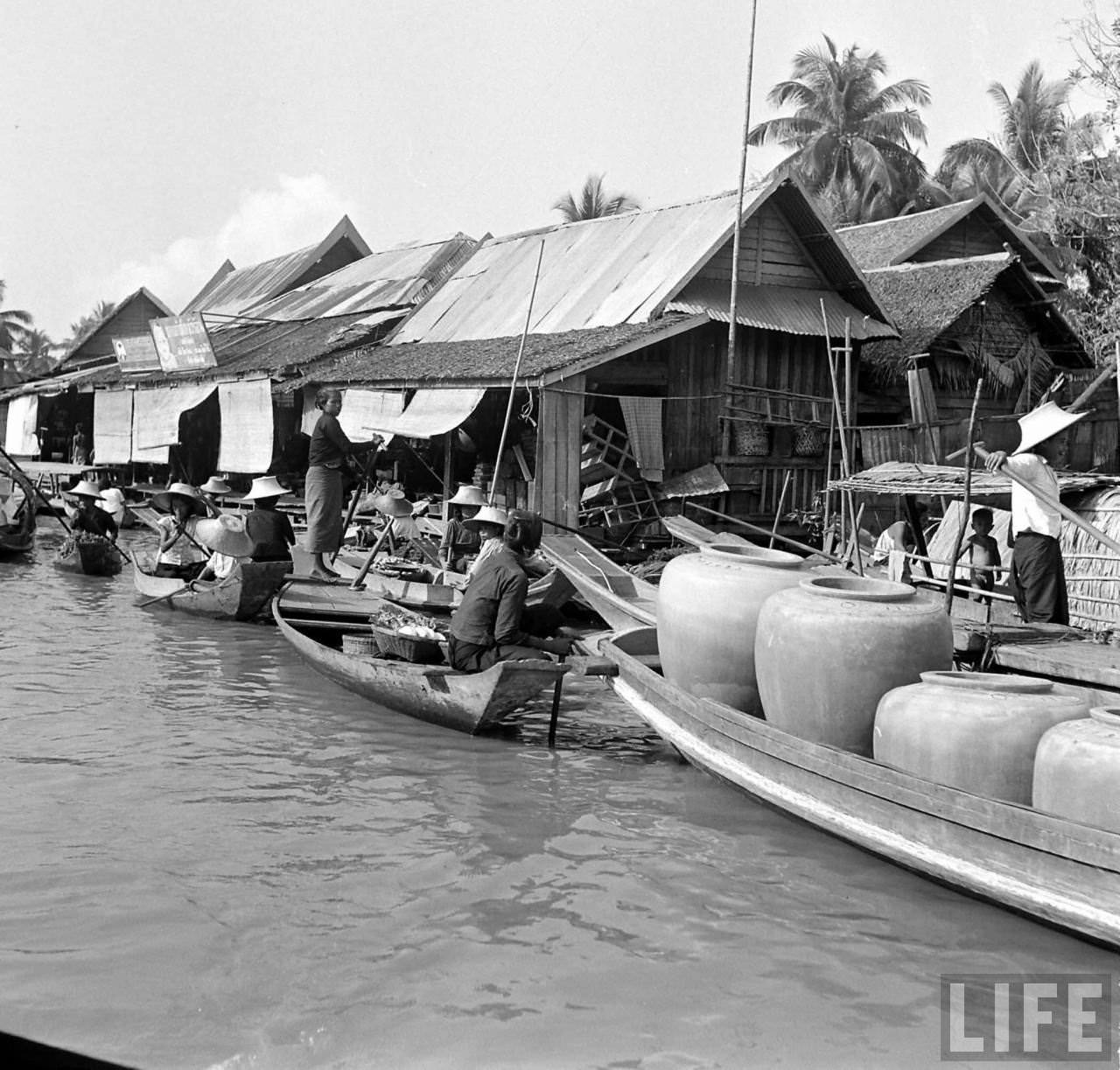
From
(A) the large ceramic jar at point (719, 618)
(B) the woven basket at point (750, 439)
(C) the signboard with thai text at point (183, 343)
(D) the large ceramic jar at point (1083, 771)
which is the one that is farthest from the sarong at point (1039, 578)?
(C) the signboard with thai text at point (183, 343)

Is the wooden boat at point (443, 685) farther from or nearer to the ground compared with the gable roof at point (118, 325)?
nearer to the ground

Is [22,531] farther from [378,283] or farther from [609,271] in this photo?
[609,271]

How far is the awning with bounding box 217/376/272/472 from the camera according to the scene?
18.1 metres

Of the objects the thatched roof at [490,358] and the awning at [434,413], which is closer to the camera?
the thatched roof at [490,358]

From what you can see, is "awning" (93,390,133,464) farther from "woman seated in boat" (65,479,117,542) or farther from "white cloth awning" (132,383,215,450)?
"woman seated in boat" (65,479,117,542)

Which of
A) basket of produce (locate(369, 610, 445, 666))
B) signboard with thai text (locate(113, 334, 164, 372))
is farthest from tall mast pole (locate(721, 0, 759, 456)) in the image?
signboard with thai text (locate(113, 334, 164, 372))

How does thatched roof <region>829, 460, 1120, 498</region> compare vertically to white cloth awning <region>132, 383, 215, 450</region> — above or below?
below

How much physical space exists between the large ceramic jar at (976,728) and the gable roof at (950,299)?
11.1 metres

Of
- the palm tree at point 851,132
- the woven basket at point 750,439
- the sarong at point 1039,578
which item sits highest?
the palm tree at point 851,132

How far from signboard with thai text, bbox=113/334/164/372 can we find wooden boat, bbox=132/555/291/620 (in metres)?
10.3

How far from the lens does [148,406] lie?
21594 mm

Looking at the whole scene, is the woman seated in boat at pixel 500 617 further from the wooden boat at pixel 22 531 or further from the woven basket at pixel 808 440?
the wooden boat at pixel 22 531

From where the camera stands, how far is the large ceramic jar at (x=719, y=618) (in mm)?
6105

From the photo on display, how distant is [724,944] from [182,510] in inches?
389
